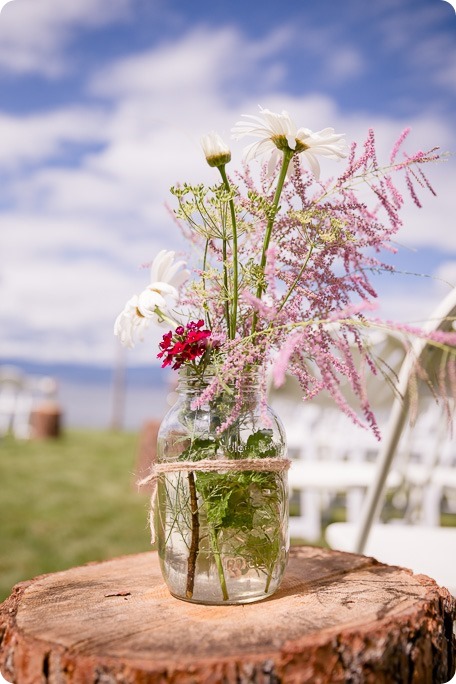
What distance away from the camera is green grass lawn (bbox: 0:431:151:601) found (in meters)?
4.15

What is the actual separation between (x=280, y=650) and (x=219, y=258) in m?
0.67

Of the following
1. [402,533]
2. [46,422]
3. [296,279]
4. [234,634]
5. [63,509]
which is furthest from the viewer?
[46,422]

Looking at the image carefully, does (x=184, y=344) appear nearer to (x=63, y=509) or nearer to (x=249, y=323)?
(x=249, y=323)

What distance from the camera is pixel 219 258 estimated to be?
125 cm

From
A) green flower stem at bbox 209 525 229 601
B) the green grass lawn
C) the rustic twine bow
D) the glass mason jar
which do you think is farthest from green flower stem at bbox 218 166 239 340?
the green grass lawn

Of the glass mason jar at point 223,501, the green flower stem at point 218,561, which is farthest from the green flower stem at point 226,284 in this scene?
the green flower stem at point 218,561

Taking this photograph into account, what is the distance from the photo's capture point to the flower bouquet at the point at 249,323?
1113 mm

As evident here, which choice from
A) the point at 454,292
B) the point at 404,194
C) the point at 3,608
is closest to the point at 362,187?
the point at 404,194

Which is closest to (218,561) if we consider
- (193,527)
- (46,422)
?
(193,527)

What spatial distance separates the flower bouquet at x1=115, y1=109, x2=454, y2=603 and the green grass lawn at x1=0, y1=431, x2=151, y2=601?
7.17ft

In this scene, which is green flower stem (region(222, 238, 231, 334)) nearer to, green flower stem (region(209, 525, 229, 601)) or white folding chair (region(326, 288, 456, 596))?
green flower stem (region(209, 525, 229, 601))

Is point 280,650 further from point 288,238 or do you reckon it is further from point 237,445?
point 288,238

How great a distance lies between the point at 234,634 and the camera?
3.40 feet

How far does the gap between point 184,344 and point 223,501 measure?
0.86ft
